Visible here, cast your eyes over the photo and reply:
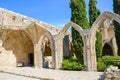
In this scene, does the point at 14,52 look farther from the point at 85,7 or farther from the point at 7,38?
the point at 85,7

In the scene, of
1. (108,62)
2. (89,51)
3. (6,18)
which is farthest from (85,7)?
(6,18)

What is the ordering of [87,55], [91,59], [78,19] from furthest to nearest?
[78,19] < [87,55] < [91,59]

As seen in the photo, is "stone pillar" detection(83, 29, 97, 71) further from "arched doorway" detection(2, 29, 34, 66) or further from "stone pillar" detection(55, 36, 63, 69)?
"arched doorway" detection(2, 29, 34, 66)

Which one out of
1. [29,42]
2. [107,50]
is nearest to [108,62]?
[29,42]

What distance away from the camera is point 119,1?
16.7 meters

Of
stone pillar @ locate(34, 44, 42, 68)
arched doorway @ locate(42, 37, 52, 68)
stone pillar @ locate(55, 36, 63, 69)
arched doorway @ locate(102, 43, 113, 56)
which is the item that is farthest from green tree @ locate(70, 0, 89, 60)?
arched doorway @ locate(102, 43, 113, 56)

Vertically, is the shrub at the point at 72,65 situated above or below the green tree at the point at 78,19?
below

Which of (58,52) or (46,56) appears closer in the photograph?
(58,52)

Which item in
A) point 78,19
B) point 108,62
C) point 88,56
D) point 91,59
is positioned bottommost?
point 108,62

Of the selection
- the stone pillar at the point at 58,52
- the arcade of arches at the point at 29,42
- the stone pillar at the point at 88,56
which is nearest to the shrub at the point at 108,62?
the stone pillar at the point at 88,56

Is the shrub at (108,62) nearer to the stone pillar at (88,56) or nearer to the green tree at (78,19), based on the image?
the stone pillar at (88,56)

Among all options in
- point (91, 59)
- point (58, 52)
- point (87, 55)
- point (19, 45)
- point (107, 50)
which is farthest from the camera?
point (107, 50)

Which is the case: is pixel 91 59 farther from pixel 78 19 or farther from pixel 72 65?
pixel 78 19

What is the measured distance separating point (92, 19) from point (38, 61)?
6.95 meters
